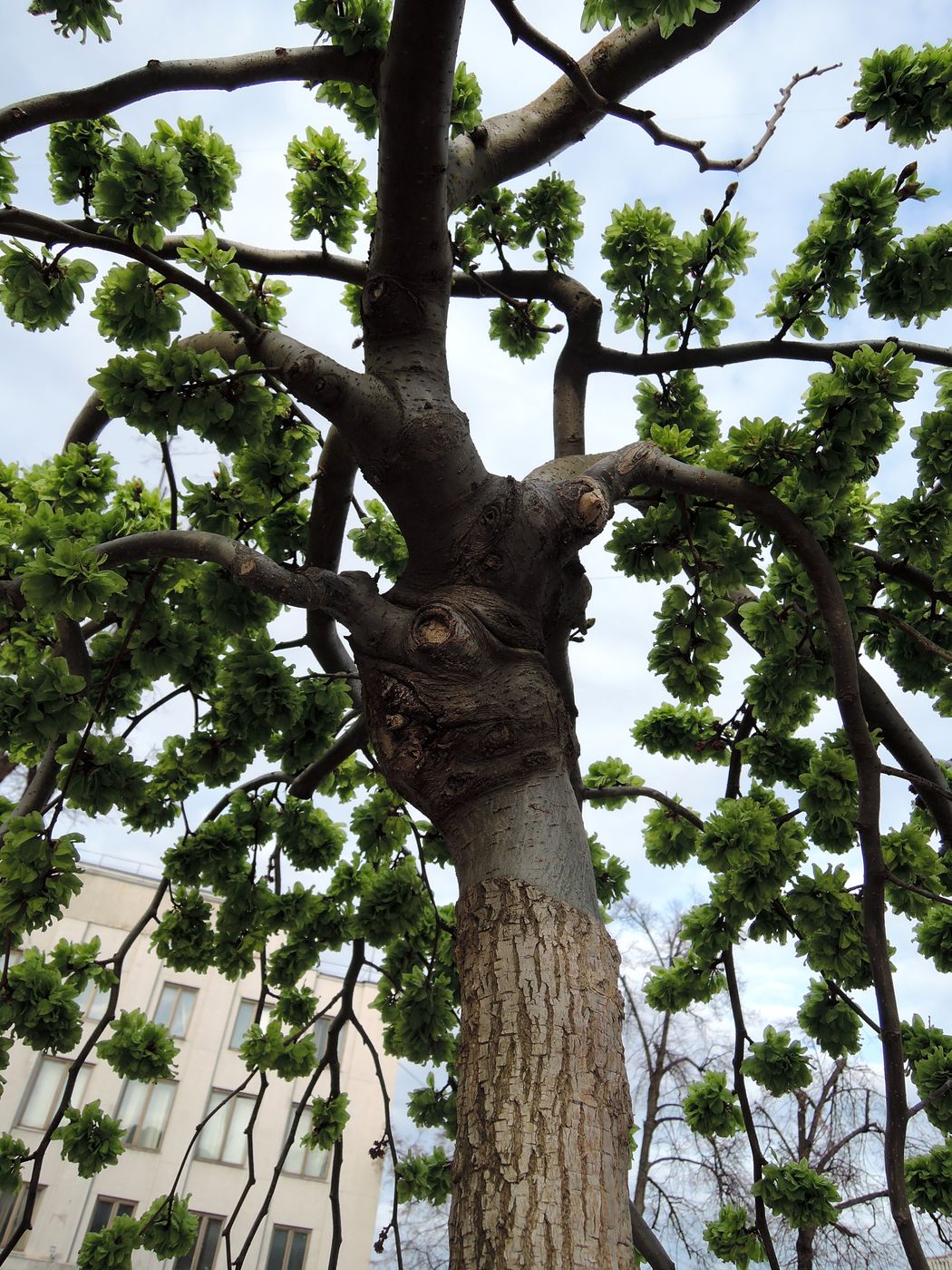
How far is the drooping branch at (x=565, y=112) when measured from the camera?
3309 mm

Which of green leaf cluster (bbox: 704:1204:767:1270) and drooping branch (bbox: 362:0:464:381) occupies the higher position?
drooping branch (bbox: 362:0:464:381)

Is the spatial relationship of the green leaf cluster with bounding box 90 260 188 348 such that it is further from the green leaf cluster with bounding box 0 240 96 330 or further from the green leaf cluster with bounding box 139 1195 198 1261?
the green leaf cluster with bounding box 139 1195 198 1261

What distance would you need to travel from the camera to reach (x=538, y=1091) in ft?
5.91

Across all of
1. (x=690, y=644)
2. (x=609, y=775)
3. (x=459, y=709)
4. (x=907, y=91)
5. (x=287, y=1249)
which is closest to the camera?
(x=459, y=709)

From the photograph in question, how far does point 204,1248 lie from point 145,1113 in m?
2.99

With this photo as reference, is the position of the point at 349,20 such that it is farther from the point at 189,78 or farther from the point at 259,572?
the point at 259,572

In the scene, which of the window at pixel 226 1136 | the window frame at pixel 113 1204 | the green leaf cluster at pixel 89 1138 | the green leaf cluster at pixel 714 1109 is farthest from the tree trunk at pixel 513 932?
the window frame at pixel 113 1204

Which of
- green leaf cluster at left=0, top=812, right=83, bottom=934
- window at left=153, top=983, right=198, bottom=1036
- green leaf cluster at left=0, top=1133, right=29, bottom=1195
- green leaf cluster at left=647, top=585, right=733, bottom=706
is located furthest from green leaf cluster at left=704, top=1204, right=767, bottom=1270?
window at left=153, top=983, right=198, bottom=1036

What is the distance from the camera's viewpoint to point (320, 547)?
168 inches

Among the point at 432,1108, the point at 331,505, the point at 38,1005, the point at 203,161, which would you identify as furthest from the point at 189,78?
the point at 432,1108

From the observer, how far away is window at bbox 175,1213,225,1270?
18000 millimetres

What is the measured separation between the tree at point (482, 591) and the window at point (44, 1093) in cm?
1761

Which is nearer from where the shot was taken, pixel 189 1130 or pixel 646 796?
A: pixel 646 796

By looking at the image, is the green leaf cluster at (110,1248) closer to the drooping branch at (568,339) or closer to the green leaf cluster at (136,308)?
the green leaf cluster at (136,308)
